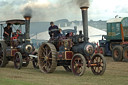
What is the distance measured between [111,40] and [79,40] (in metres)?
12.0

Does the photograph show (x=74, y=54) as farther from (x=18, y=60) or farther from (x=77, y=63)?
(x=18, y=60)

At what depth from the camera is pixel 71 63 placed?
10.5 m

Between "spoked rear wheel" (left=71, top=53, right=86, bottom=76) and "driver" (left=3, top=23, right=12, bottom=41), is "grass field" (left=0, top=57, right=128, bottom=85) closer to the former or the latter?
"spoked rear wheel" (left=71, top=53, right=86, bottom=76)

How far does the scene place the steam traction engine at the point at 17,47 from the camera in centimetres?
1410

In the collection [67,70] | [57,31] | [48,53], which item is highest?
[57,31]

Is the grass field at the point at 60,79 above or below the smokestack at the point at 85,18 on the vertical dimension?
below

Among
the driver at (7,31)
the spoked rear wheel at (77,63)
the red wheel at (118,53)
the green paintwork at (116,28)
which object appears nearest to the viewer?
the spoked rear wheel at (77,63)

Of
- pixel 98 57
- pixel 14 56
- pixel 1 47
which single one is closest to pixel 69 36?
pixel 98 57

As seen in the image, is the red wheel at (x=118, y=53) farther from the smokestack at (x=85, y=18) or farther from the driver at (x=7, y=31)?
the smokestack at (x=85, y=18)

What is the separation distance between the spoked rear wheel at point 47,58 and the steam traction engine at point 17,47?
5.85 ft

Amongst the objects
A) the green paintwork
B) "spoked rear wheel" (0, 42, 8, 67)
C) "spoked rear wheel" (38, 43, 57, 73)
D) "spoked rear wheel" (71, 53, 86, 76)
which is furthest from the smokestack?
the green paintwork

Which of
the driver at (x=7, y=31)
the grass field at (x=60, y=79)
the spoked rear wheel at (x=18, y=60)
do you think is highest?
the driver at (x=7, y=31)

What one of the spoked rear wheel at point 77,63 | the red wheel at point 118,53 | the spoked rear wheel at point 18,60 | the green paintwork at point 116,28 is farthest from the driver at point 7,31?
the green paintwork at point 116,28

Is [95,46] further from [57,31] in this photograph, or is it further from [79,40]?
[57,31]
